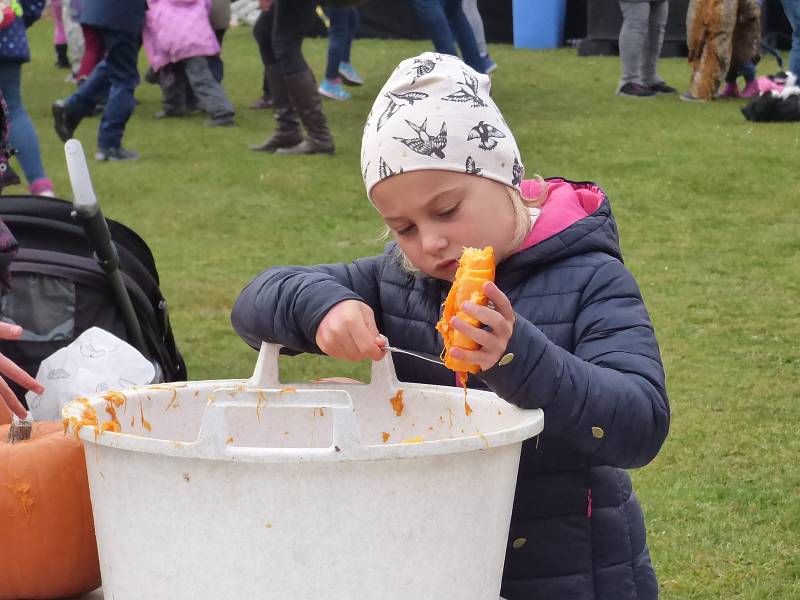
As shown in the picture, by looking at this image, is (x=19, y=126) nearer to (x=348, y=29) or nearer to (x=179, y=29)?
(x=179, y=29)

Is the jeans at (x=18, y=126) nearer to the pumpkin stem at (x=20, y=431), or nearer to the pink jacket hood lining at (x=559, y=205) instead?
the pumpkin stem at (x=20, y=431)

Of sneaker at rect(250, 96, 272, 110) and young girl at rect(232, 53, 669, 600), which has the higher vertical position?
young girl at rect(232, 53, 669, 600)

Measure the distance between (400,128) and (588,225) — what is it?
1.07 feet

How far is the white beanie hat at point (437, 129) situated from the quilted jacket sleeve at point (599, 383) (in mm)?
267

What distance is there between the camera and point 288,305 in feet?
5.84

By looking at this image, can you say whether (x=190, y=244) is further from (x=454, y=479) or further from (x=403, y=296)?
(x=454, y=479)

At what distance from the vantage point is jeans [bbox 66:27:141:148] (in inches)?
281

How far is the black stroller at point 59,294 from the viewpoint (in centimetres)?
292

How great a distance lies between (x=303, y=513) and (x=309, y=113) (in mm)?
6089

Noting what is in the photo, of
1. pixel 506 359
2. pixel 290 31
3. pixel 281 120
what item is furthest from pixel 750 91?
pixel 506 359

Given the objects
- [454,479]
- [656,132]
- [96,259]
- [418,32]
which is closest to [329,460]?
[454,479]

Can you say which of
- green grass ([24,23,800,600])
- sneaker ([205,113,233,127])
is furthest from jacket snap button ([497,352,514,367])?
sneaker ([205,113,233,127])

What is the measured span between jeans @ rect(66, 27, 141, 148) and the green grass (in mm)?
397

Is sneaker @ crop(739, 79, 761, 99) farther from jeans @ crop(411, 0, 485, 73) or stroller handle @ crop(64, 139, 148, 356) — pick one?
stroller handle @ crop(64, 139, 148, 356)
